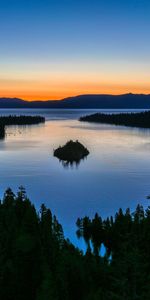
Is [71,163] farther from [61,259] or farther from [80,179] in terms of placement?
[61,259]

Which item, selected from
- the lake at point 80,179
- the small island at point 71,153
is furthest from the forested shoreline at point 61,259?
the small island at point 71,153

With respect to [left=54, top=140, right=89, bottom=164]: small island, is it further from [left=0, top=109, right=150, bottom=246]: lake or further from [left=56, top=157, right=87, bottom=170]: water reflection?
[left=0, top=109, right=150, bottom=246]: lake

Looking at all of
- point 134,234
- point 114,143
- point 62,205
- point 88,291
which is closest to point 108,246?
point 134,234

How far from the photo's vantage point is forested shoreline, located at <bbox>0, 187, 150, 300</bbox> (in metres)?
22.1

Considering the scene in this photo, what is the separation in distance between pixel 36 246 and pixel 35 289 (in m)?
3.98

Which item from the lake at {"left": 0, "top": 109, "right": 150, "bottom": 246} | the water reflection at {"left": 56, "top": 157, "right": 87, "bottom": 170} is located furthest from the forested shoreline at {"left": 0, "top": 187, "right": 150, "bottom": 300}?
the water reflection at {"left": 56, "top": 157, "right": 87, "bottom": 170}

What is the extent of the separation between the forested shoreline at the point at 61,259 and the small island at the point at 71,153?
40.3 meters

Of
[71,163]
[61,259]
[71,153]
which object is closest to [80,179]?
[71,163]

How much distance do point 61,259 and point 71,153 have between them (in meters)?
50.2

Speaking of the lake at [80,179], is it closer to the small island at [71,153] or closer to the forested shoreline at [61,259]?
the small island at [71,153]

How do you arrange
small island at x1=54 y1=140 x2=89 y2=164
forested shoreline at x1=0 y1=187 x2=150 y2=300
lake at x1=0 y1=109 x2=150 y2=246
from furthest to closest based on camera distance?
small island at x1=54 y1=140 x2=89 y2=164, lake at x1=0 y1=109 x2=150 y2=246, forested shoreline at x1=0 y1=187 x2=150 y2=300

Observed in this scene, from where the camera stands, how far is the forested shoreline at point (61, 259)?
22094mm

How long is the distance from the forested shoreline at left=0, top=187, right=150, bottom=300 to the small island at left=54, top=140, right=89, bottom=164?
4030cm

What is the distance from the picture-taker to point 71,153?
7569cm
